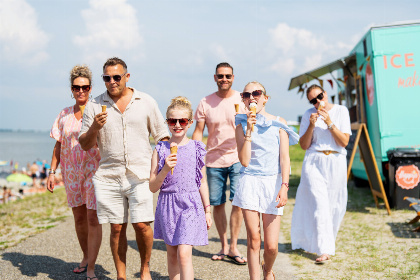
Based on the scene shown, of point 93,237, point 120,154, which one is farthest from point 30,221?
point 120,154

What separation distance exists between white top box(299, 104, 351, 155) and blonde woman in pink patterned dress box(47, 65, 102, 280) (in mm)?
2556

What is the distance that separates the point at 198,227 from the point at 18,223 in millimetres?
6181

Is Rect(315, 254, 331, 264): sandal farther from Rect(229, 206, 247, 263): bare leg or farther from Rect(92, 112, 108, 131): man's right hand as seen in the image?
Rect(92, 112, 108, 131): man's right hand

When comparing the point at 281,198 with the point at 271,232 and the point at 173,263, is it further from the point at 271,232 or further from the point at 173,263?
the point at 173,263

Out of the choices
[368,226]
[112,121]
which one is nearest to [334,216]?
[368,226]

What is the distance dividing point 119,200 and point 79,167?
2.77 ft

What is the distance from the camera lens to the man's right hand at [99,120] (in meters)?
4.05

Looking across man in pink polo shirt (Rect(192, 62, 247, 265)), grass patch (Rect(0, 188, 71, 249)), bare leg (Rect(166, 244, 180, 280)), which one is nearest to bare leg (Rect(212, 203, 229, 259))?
man in pink polo shirt (Rect(192, 62, 247, 265))

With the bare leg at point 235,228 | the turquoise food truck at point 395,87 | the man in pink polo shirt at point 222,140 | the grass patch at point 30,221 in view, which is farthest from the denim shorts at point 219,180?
the turquoise food truck at point 395,87

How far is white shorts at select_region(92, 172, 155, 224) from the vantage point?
14.4 feet

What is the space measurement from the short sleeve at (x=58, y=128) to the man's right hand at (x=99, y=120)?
48.6 inches

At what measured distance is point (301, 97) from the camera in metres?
11.0

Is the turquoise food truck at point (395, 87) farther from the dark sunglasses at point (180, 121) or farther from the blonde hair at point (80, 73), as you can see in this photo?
the dark sunglasses at point (180, 121)

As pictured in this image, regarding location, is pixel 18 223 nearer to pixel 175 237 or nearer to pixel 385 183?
pixel 175 237
